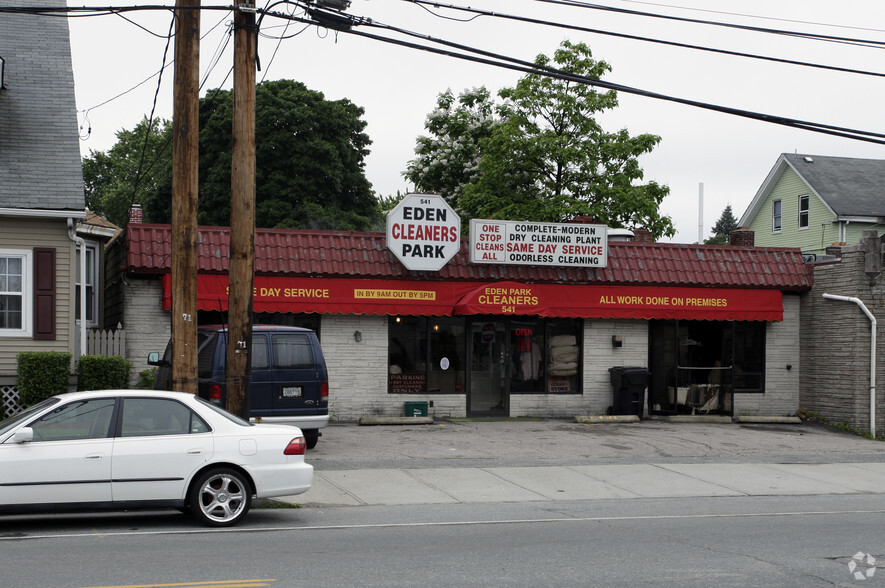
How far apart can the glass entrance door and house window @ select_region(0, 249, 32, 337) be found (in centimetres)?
939

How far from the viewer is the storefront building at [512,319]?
1958 centimetres

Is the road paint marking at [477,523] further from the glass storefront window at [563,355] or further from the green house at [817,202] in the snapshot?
the green house at [817,202]

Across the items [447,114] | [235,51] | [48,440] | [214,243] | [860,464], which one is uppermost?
[447,114]

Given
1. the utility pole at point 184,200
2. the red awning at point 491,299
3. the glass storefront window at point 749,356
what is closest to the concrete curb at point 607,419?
the red awning at point 491,299

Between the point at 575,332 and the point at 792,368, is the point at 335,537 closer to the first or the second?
the point at 575,332

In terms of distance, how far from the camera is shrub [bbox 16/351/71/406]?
16.9 meters

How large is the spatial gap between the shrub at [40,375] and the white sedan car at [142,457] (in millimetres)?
7641

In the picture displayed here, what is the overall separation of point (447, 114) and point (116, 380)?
96.4 feet

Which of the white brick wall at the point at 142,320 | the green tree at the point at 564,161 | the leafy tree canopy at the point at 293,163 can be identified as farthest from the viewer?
the leafy tree canopy at the point at 293,163

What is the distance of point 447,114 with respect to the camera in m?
44.3

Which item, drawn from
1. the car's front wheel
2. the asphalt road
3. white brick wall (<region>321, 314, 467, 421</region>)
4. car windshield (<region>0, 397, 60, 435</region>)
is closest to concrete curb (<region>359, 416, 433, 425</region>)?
white brick wall (<region>321, 314, 467, 421</region>)

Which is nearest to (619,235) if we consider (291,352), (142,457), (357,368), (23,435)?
(357,368)

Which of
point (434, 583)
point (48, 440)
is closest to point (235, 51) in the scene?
point (48, 440)

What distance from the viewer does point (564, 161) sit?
3659 cm
